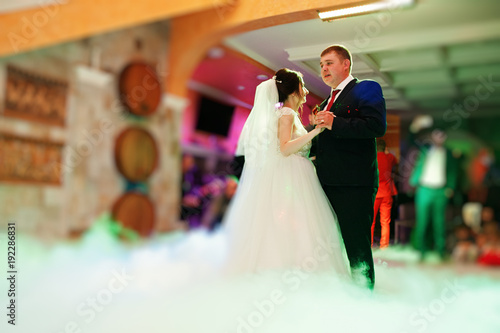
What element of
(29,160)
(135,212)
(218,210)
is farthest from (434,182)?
(29,160)

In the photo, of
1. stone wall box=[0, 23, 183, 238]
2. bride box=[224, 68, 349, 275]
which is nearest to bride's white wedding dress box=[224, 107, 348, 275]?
bride box=[224, 68, 349, 275]

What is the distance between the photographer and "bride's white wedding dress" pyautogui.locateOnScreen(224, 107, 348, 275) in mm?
537

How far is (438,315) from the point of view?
0.49m

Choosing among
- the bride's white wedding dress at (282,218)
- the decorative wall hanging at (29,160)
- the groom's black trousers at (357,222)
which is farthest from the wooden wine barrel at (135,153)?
the groom's black trousers at (357,222)

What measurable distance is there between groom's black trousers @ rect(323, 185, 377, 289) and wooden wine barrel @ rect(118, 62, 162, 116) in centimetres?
223

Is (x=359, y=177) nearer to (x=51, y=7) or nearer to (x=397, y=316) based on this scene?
(x=397, y=316)

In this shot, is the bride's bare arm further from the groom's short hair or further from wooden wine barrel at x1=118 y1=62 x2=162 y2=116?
wooden wine barrel at x1=118 y1=62 x2=162 y2=116

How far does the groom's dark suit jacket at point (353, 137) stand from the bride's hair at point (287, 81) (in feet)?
0.17

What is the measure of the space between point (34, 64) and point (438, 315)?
2810mm
